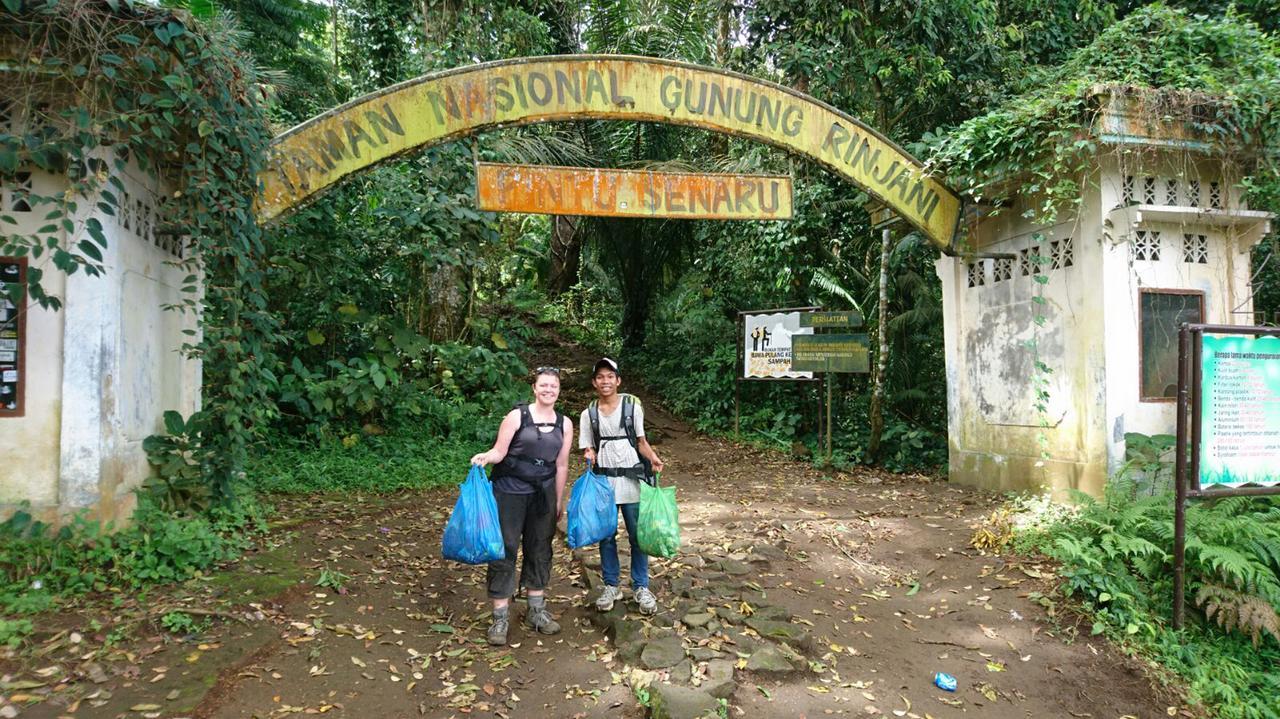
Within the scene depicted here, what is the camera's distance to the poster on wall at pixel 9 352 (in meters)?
4.47

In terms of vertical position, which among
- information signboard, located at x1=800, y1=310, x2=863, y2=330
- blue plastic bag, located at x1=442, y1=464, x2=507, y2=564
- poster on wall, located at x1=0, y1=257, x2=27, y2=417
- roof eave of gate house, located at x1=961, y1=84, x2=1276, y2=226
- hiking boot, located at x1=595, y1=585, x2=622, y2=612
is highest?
roof eave of gate house, located at x1=961, y1=84, x2=1276, y2=226

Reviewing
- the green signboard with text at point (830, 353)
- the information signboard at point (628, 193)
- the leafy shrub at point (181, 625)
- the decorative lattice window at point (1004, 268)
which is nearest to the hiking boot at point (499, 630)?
the leafy shrub at point (181, 625)

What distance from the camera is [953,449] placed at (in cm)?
834

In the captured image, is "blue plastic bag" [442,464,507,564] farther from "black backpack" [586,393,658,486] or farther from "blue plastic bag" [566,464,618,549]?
"black backpack" [586,393,658,486]

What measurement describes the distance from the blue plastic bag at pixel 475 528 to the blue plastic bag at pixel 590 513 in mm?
450

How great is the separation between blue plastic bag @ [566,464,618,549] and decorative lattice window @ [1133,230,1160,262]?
18.7ft

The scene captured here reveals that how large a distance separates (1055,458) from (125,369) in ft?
26.5

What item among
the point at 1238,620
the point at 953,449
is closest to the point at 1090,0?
the point at 953,449

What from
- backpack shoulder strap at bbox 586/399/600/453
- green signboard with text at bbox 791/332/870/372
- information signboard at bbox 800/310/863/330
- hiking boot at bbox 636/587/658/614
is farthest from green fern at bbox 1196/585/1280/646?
information signboard at bbox 800/310/863/330

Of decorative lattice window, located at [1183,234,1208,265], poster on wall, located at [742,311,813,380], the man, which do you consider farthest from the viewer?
poster on wall, located at [742,311,813,380]

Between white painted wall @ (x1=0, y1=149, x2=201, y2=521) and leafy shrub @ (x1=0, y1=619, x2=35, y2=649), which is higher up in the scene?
white painted wall @ (x1=0, y1=149, x2=201, y2=521)

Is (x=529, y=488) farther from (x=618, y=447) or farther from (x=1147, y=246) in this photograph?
(x=1147, y=246)

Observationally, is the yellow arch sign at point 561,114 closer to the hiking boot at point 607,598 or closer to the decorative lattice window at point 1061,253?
the decorative lattice window at point 1061,253

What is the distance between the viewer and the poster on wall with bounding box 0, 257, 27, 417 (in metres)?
4.47
